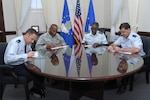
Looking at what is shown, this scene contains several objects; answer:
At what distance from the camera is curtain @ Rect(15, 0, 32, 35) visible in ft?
15.5

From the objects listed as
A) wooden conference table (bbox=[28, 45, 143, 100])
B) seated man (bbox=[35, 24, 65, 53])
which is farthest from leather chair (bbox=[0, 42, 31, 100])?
seated man (bbox=[35, 24, 65, 53])

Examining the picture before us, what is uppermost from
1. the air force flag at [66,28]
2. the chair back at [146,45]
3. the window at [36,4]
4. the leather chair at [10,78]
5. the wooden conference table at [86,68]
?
the window at [36,4]

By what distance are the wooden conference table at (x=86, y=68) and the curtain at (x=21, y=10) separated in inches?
77.0

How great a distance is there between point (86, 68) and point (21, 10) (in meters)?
2.94

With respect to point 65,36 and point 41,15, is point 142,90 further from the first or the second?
point 41,15

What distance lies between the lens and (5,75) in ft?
9.55

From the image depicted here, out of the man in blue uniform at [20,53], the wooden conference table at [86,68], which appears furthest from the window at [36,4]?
the wooden conference table at [86,68]

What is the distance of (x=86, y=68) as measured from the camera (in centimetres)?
239

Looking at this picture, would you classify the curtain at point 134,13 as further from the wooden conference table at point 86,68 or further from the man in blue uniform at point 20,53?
the man in blue uniform at point 20,53

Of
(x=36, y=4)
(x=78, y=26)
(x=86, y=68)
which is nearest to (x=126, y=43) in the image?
(x=86, y=68)

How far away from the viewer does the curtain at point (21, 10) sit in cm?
472

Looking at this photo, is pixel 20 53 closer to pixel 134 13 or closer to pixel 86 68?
pixel 86 68

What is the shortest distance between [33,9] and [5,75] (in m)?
2.43

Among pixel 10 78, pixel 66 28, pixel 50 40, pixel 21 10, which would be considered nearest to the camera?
pixel 10 78
